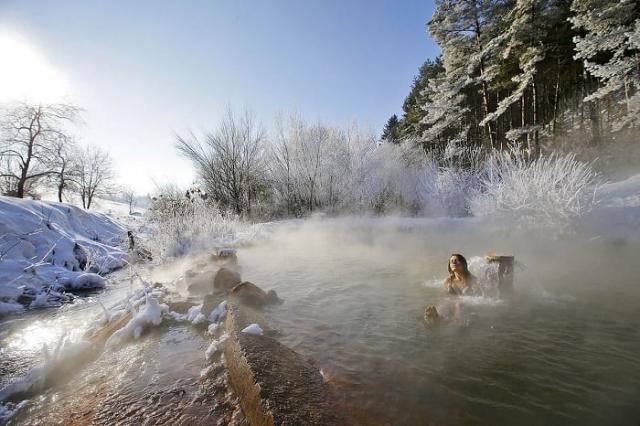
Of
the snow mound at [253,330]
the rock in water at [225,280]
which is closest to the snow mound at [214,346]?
the snow mound at [253,330]

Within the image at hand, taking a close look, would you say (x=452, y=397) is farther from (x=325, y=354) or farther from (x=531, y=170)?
(x=531, y=170)

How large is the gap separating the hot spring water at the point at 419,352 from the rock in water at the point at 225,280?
27.9 inches

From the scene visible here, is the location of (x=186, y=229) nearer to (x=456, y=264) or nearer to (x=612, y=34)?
(x=456, y=264)

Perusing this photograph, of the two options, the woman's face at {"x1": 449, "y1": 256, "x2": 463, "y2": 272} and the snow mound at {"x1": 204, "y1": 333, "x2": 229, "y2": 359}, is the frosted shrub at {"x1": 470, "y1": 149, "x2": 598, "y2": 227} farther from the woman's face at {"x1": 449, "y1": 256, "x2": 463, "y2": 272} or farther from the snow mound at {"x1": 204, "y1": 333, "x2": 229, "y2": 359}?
the snow mound at {"x1": 204, "y1": 333, "x2": 229, "y2": 359}

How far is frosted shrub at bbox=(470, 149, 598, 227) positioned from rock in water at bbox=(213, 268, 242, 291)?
27.8 ft

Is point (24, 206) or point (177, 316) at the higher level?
point (24, 206)

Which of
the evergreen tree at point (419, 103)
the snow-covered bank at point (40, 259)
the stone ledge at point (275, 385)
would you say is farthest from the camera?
the evergreen tree at point (419, 103)

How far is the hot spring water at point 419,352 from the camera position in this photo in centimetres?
233

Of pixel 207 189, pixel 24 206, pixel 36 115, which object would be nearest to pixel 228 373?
pixel 24 206

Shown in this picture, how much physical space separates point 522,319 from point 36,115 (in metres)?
23.2

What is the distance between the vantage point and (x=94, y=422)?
2.24 m

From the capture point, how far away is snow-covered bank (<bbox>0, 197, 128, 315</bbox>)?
6660mm

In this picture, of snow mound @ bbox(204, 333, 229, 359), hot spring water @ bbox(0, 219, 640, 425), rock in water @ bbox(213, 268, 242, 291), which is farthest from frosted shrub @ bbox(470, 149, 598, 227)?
snow mound @ bbox(204, 333, 229, 359)

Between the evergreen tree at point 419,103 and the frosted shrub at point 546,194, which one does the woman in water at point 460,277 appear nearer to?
the frosted shrub at point 546,194
